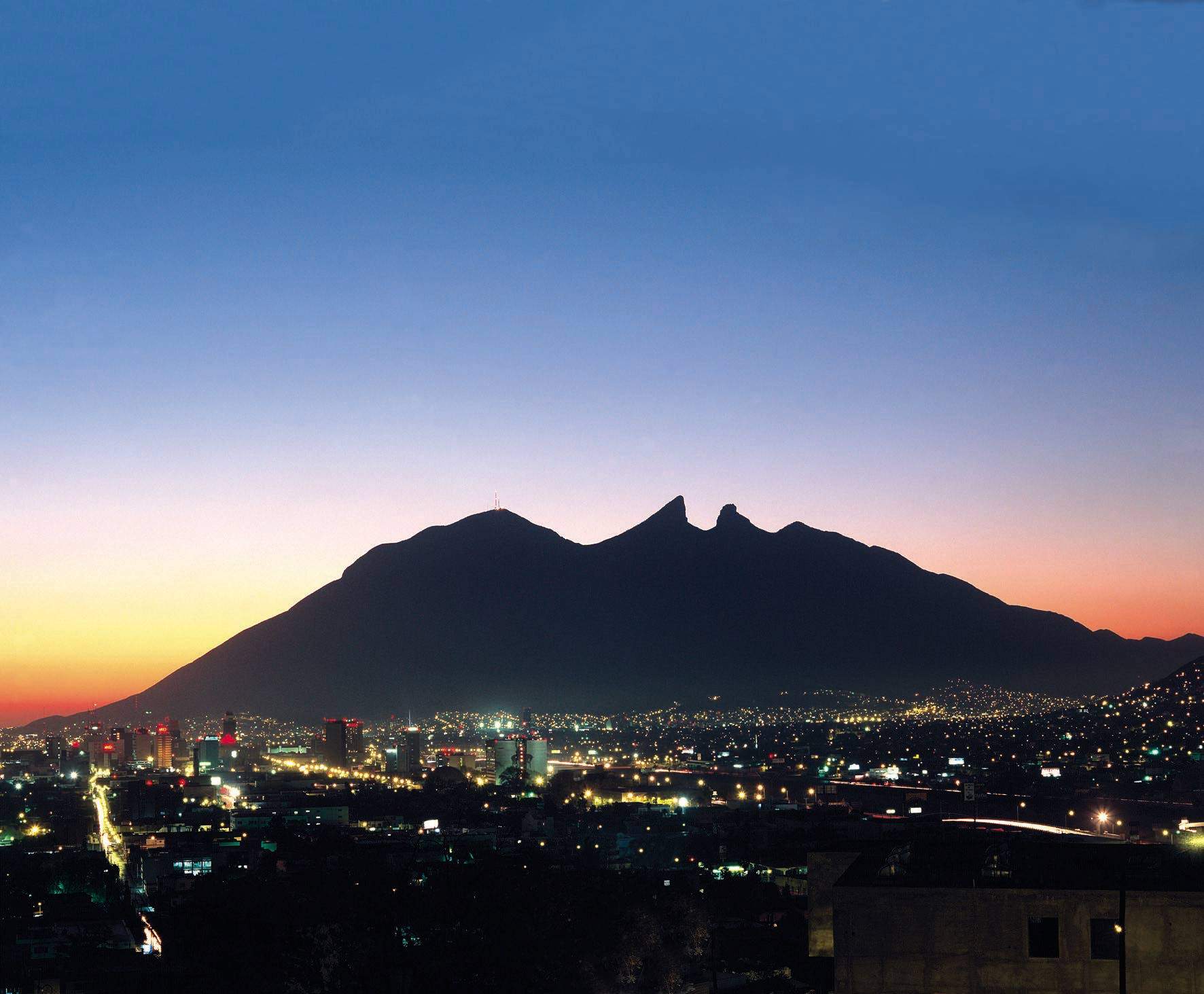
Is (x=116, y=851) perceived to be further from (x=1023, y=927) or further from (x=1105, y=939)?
(x=1105, y=939)

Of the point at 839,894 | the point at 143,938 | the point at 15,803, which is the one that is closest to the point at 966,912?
the point at 839,894

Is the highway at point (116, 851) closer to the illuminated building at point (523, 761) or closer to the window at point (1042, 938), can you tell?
the window at point (1042, 938)

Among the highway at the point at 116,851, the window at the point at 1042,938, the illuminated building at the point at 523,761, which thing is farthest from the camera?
the illuminated building at the point at 523,761

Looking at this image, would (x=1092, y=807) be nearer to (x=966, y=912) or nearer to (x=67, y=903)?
(x=67, y=903)

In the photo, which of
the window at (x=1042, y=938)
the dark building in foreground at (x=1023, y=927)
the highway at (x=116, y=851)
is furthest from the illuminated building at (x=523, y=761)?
the window at (x=1042, y=938)

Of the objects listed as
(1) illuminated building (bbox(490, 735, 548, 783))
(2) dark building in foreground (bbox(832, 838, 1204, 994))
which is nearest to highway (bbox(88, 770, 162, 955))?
(2) dark building in foreground (bbox(832, 838, 1204, 994))

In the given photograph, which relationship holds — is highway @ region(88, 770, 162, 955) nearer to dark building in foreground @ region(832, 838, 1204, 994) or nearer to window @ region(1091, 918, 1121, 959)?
dark building in foreground @ region(832, 838, 1204, 994)
